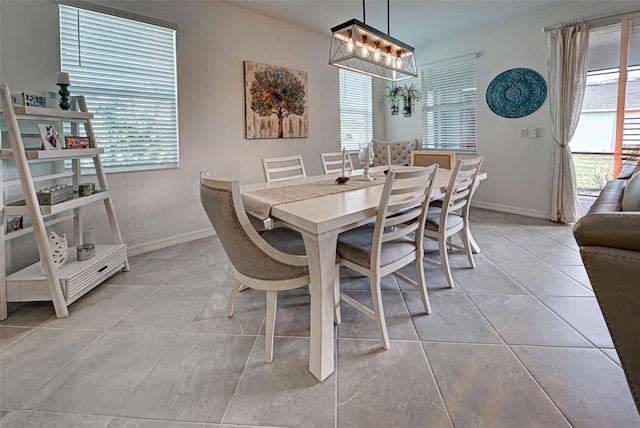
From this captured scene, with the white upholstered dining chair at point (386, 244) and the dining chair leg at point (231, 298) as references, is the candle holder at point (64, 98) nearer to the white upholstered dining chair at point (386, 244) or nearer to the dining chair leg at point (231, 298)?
the dining chair leg at point (231, 298)

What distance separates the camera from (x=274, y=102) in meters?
4.14

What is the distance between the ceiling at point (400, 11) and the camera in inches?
145

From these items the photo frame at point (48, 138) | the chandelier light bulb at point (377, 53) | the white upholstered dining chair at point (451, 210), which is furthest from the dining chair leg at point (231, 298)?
the chandelier light bulb at point (377, 53)

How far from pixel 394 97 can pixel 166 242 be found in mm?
4300

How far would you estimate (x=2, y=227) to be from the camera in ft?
6.54

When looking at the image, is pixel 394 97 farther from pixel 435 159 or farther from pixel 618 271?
pixel 618 271

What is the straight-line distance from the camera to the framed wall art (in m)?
3.90

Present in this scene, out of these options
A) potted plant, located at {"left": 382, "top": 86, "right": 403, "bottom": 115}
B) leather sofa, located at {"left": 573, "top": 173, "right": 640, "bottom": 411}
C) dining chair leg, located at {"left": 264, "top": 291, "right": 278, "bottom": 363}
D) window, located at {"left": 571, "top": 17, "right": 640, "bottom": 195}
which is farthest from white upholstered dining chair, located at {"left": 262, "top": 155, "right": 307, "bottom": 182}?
window, located at {"left": 571, "top": 17, "right": 640, "bottom": 195}

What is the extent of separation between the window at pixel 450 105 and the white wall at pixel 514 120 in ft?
0.46

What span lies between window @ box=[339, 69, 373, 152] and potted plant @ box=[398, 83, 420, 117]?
0.58 m

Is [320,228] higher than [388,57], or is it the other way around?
[388,57]

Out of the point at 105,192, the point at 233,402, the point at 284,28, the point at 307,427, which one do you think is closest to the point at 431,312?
the point at 307,427

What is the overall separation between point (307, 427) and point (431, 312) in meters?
1.09

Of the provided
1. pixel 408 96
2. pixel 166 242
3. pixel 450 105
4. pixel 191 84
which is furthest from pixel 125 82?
pixel 450 105
